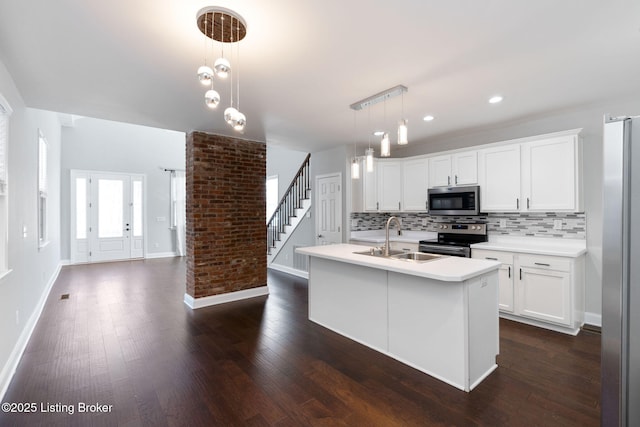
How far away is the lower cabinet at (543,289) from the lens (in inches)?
129

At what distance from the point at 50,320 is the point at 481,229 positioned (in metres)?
5.87

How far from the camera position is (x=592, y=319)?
3562 millimetres

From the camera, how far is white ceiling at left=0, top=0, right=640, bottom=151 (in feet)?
5.80

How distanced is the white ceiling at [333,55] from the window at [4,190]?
38cm

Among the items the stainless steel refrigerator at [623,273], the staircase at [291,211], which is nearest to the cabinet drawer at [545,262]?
the stainless steel refrigerator at [623,273]

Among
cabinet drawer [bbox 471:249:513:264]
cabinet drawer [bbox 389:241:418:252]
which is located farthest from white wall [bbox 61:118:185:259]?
cabinet drawer [bbox 471:249:513:264]

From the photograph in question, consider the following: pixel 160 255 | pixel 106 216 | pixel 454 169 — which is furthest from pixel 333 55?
pixel 160 255

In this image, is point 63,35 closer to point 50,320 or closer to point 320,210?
point 50,320

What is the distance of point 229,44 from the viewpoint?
2.11 m

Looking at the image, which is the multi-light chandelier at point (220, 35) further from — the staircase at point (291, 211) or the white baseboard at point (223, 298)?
the staircase at point (291, 211)

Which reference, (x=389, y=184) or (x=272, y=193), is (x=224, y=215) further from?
(x=272, y=193)

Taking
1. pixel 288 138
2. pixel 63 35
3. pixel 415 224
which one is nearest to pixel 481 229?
pixel 415 224

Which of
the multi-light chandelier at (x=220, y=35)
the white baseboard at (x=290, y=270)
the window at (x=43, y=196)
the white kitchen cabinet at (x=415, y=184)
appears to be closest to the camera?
the multi-light chandelier at (x=220, y=35)

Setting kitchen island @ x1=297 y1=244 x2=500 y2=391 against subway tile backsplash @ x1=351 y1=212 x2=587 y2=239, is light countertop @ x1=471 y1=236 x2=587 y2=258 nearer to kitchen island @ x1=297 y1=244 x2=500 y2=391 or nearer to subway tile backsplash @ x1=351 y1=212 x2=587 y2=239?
subway tile backsplash @ x1=351 y1=212 x2=587 y2=239
